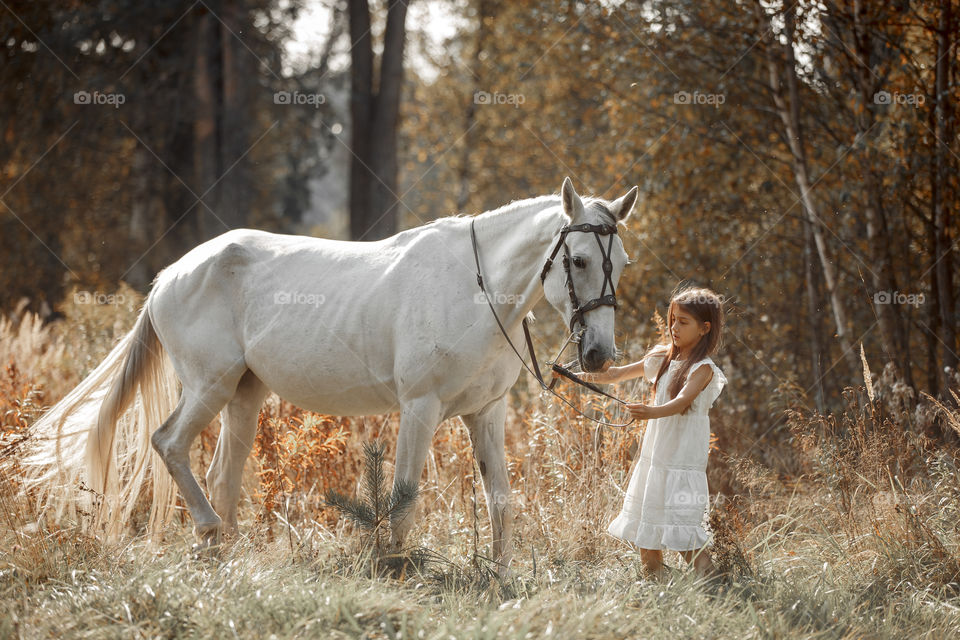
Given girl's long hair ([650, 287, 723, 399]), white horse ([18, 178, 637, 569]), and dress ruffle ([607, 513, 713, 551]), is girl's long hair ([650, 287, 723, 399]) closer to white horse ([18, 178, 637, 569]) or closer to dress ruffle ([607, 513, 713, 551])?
white horse ([18, 178, 637, 569])

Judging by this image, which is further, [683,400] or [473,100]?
[473,100]

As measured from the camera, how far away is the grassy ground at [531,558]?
10.5 ft

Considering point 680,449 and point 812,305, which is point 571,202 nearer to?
point 680,449

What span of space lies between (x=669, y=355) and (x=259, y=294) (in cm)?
223

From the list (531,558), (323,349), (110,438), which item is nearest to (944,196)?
(531,558)

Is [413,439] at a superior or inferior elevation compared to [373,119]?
inferior

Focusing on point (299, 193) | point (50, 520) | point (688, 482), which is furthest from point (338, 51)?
point (688, 482)

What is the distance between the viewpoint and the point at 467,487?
5520mm

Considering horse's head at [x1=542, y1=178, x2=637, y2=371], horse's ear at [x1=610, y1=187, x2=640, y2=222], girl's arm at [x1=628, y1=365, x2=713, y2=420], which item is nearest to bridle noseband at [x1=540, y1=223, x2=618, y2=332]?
horse's head at [x1=542, y1=178, x2=637, y2=371]

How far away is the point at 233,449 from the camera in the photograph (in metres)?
4.91

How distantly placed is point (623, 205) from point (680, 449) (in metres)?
1.14

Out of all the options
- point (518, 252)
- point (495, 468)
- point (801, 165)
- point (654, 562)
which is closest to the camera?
point (654, 562)

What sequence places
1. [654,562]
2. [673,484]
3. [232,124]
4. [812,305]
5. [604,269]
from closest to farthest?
[604,269], [673,484], [654,562], [812,305], [232,124]

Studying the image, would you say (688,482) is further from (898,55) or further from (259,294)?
(898,55)
